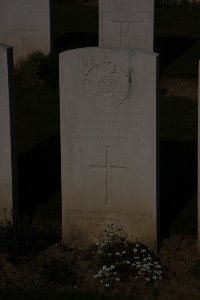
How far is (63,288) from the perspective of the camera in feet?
23.7

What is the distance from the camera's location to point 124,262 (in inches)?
291

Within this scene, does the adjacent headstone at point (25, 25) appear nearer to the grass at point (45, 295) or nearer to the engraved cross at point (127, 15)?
the engraved cross at point (127, 15)

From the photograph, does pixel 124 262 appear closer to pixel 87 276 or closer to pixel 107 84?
pixel 87 276

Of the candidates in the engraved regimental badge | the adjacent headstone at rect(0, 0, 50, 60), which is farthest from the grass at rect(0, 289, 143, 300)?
the adjacent headstone at rect(0, 0, 50, 60)

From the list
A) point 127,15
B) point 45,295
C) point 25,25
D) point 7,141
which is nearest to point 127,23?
point 127,15

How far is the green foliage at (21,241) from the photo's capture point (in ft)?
25.5

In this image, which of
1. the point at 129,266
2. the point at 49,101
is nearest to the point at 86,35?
the point at 49,101

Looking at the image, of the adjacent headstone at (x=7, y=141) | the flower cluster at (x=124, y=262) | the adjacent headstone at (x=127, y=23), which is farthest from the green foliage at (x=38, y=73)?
the flower cluster at (x=124, y=262)

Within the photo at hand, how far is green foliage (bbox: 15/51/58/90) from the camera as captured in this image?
13.8 m

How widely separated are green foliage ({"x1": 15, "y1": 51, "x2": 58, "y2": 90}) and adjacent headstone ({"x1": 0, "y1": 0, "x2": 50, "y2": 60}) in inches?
19.0

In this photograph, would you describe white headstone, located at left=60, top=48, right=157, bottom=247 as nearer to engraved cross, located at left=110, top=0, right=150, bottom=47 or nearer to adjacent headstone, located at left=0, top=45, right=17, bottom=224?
adjacent headstone, located at left=0, top=45, right=17, bottom=224

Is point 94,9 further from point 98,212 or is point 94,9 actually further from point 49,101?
point 98,212

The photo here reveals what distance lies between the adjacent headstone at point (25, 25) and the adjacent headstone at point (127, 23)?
99cm

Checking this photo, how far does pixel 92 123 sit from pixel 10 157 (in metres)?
0.88
